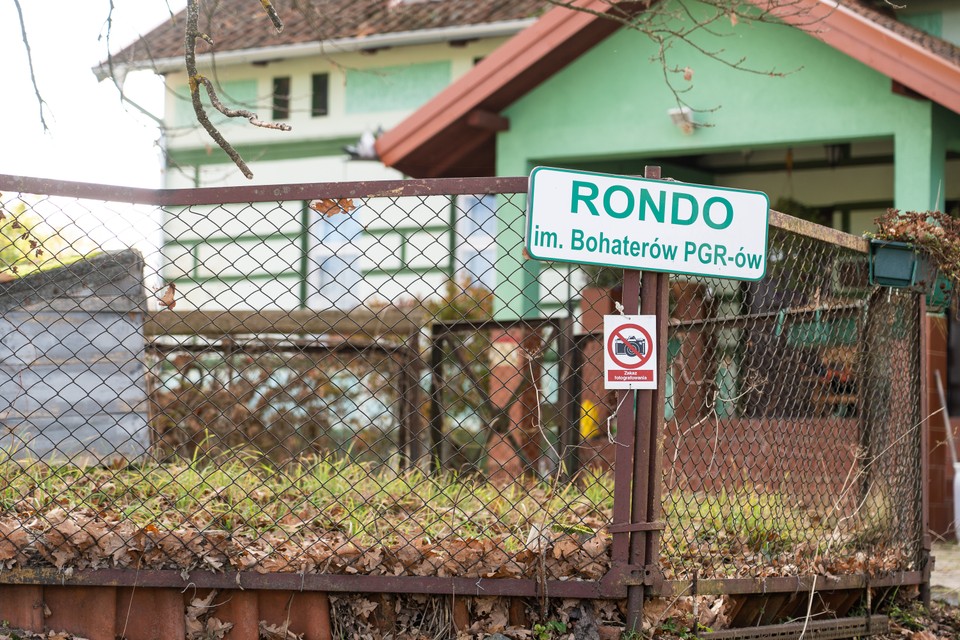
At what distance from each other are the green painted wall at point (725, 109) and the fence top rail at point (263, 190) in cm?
566

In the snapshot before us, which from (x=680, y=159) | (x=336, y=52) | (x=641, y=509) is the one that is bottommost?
(x=641, y=509)

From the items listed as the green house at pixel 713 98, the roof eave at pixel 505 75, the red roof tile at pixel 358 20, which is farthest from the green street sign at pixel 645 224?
the red roof tile at pixel 358 20

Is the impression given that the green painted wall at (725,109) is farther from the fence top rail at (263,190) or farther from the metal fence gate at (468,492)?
the fence top rail at (263,190)

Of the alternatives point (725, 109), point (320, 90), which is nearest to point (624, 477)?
point (725, 109)

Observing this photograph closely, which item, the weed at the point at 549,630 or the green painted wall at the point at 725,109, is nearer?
the weed at the point at 549,630

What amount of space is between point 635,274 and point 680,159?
920 cm

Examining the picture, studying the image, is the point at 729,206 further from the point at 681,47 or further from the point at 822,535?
the point at 681,47

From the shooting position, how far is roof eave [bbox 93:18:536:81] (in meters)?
15.4

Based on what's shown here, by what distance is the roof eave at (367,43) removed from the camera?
50.7 ft

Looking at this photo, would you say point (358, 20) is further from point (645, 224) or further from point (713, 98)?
point (645, 224)

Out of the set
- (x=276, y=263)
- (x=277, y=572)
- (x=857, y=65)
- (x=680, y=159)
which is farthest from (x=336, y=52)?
(x=277, y=572)

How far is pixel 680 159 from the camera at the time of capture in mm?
12852

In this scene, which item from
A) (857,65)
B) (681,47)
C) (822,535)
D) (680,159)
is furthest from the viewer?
(680,159)

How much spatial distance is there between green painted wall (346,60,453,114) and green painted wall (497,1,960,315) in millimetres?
5811
